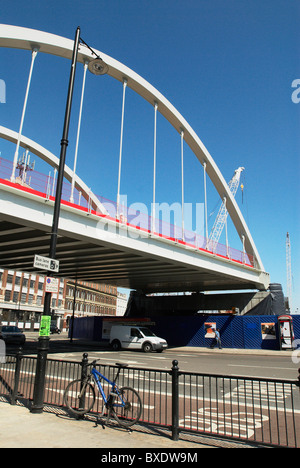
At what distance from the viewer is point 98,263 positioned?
27062 mm

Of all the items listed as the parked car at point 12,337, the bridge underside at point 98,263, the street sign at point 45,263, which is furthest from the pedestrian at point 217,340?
the street sign at point 45,263

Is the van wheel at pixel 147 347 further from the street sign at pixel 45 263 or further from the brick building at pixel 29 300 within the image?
the brick building at pixel 29 300

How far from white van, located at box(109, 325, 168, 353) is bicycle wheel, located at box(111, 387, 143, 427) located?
60.4 feet

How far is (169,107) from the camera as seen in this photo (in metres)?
30.5

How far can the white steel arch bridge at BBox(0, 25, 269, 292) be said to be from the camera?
16.0 metres

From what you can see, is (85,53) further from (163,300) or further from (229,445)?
(163,300)

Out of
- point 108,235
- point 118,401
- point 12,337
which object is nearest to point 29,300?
point 12,337

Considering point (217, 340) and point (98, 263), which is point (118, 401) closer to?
point (98, 263)

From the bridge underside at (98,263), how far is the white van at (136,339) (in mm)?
5019

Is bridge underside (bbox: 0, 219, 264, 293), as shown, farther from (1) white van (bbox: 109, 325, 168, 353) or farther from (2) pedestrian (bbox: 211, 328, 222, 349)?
(1) white van (bbox: 109, 325, 168, 353)

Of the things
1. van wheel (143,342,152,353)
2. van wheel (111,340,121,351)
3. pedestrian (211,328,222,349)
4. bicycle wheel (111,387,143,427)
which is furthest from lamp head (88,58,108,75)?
pedestrian (211,328,222,349)

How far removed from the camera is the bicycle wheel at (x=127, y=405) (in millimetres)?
6016

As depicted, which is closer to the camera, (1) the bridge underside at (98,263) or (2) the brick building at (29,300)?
(1) the bridge underside at (98,263)

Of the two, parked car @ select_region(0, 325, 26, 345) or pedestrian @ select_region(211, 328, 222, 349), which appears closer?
parked car @ select_region(0, 325, 26, 345)
